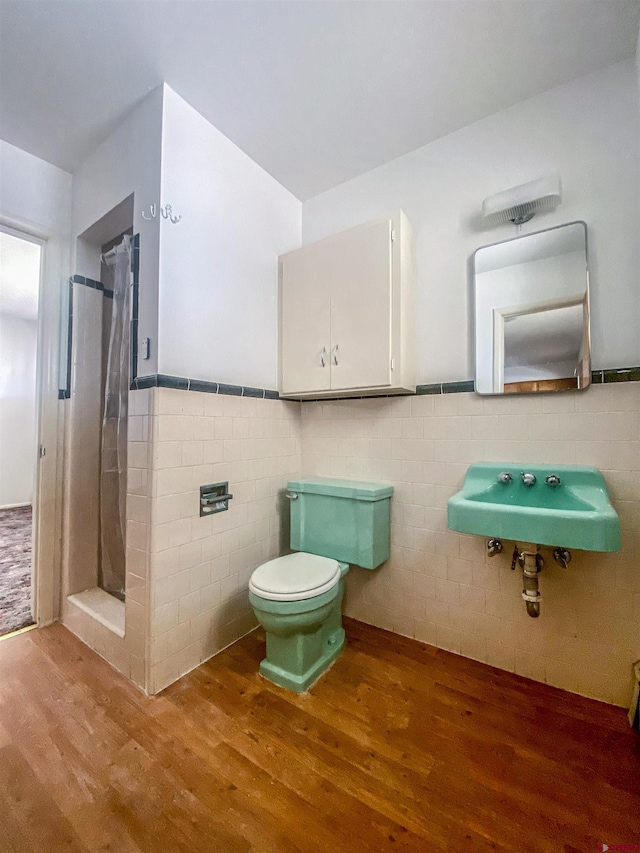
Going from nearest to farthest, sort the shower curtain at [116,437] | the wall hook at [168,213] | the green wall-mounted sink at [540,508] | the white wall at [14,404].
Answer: the green wall-mounted sink at [540,508] < the wall hook at [168,213] < the shower curtain at [116,437] < the white wall at [14,404]

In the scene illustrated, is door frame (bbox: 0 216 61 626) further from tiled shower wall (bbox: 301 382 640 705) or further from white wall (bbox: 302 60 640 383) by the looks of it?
white wall (bbox: 302 60 640 383)

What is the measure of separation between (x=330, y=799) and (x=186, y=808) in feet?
1.37

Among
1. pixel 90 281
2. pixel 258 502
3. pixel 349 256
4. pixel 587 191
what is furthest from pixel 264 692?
pixel 587 191

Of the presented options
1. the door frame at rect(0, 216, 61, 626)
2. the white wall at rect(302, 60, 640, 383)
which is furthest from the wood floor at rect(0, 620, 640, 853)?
the white wall at rect(302, 60, 640, 383)

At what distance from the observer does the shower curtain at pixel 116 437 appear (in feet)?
5.84

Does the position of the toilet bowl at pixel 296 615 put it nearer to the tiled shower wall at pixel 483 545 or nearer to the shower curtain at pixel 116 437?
the tiled shower wall at pixel 483 545

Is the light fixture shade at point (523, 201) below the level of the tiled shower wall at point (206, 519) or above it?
above

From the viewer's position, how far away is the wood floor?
36.8 inches

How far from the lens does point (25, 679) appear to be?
1.51 metres

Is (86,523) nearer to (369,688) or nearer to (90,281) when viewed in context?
(90,281)

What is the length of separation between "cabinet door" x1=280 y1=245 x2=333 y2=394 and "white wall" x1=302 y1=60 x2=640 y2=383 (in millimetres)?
426

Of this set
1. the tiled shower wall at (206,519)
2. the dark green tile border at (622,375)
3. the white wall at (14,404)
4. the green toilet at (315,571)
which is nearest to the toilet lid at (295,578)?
the green toilet at (315,571)

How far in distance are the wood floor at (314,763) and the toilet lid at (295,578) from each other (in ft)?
1.39

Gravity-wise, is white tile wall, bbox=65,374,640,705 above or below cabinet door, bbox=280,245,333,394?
below
